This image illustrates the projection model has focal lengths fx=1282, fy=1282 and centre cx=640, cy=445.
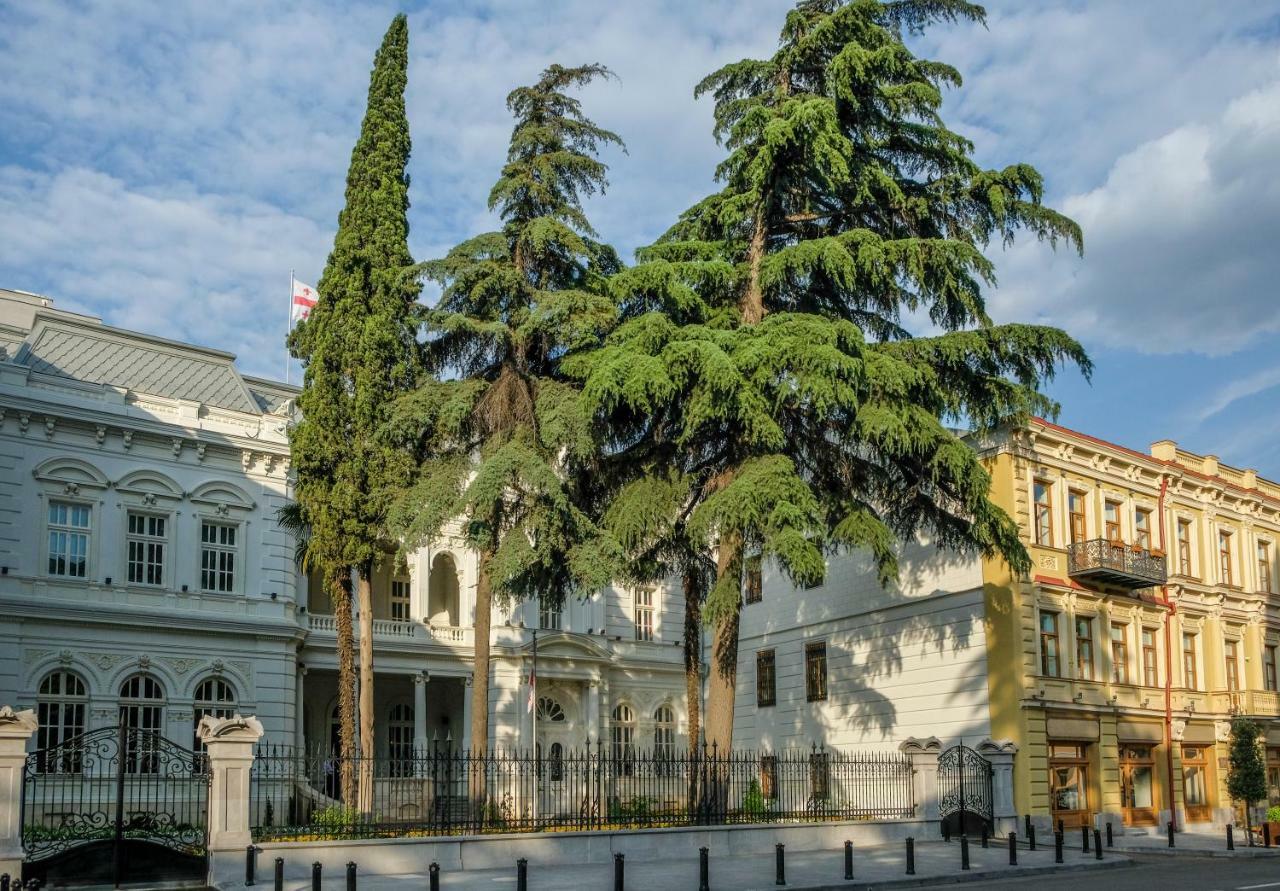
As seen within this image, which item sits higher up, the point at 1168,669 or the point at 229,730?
the point at 1168,669

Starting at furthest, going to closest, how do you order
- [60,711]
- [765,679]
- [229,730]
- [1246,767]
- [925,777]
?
[765,679] → [1246,767] → [60,711] → [925,777] → [229,730]

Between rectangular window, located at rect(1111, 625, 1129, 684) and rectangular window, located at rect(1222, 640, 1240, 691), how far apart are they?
16.8 ft

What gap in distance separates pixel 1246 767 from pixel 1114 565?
255 inches

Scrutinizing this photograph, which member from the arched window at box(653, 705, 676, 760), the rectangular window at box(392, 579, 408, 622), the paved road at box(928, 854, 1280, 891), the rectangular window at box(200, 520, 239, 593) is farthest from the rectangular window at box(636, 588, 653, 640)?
the paved road at box(928, 854, 1280, 891)

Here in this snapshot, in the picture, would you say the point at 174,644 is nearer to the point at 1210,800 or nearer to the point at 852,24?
the point at 852,24

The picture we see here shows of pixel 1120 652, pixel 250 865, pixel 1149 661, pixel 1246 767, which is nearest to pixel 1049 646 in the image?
pixel 1120 652

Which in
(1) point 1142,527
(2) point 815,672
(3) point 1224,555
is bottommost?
(2) point 815,672

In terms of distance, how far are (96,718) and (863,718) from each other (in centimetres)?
2076

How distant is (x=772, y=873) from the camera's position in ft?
67.6

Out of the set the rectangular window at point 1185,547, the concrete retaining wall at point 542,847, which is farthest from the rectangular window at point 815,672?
the concrete retaining wall at point 542,847

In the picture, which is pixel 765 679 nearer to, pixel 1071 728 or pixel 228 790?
pixel 1071 728

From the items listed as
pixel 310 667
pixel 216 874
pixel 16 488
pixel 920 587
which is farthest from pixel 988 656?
pixel 16 488

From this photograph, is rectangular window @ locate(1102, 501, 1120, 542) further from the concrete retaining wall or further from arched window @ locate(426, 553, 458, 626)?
arched window @ locate(426, 553, 458, 626)

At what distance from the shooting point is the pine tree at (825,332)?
78.2ft
